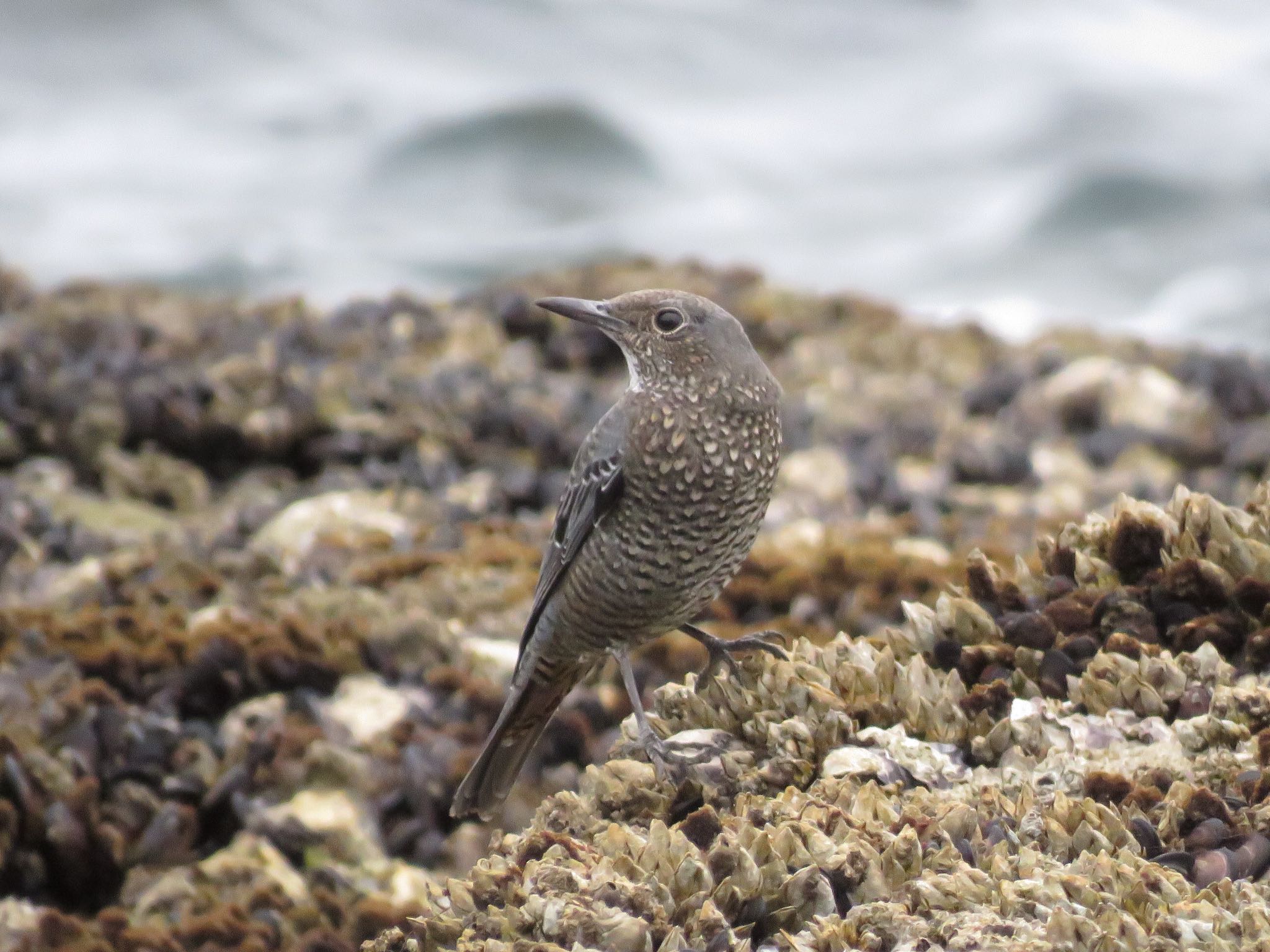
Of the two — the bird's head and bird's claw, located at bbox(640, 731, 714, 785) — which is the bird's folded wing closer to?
the bird's head

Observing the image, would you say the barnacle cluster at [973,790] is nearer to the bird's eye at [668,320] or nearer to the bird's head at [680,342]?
the bird's head at [680,342]

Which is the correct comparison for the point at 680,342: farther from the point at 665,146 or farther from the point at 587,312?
the point at 665,146

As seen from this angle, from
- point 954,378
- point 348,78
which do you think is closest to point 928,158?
point 348,78

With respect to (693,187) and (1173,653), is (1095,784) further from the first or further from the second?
(693,187)

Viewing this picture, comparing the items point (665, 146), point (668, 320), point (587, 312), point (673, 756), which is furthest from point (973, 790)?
point (665, 146)

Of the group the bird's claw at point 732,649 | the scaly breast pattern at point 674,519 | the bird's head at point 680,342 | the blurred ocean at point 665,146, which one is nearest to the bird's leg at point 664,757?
the bird's claw at point 732,649

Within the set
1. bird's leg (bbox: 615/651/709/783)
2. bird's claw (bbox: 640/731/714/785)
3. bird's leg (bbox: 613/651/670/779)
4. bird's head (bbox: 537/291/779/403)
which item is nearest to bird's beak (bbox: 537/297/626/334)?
bird's head (bbox: 537/291/779/403)
